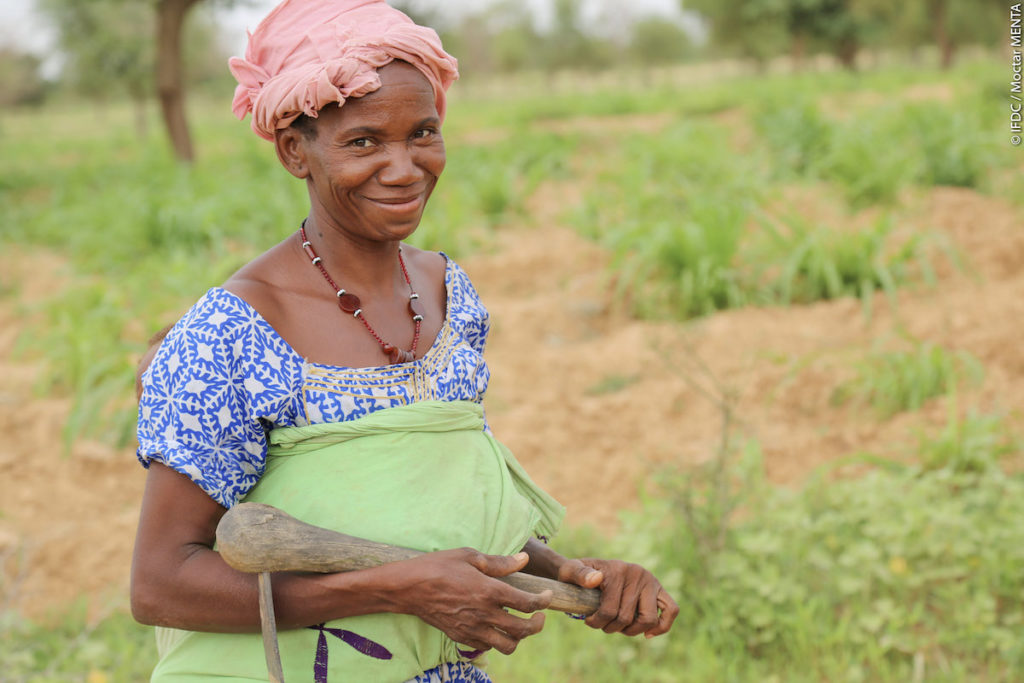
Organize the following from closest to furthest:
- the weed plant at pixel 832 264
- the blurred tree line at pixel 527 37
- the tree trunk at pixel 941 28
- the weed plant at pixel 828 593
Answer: the weed plant at pixel 828 593 < the weed plant at pixel 832 264 < the blurred tree line at pixel 527 37 < the tree trunk at pixel 941 28

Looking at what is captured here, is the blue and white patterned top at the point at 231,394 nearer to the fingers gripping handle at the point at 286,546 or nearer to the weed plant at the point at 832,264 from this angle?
the fingers gripping handle at the point at 286,546

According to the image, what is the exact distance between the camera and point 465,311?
1.46 m

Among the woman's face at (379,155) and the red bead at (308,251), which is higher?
the woman's face at (379,155)

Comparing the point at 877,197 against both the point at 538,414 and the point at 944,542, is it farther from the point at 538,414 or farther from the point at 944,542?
the point at 944,542

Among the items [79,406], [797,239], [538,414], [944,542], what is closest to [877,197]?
[797,239]

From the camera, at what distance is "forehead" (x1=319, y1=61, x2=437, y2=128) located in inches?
47.6

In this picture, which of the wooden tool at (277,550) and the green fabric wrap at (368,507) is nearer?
the wooden tool at (277,550)

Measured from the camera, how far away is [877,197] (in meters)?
5.95

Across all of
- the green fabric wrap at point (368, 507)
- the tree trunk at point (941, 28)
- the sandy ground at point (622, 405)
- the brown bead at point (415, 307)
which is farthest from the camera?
the tree trunk at point (941, 28)

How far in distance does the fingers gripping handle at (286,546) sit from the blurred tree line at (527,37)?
375 inches

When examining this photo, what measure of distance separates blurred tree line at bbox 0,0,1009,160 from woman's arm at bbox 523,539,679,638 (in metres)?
9.46

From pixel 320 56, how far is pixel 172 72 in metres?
9.32

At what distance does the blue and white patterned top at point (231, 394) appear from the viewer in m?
1.11

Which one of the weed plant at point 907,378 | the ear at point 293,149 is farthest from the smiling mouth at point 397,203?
the weed plant at point 907,378
